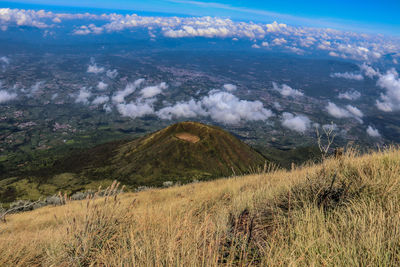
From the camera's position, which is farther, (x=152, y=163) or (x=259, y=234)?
(x=152, y=163)

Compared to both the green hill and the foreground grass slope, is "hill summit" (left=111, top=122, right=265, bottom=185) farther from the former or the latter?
the foreground grass slope

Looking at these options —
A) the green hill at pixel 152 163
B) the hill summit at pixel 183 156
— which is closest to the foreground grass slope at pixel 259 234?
the green hill at pixel 152 163

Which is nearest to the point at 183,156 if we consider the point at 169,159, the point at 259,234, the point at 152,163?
the point at 169,159

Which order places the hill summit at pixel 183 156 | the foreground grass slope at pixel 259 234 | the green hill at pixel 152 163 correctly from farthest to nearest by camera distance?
the hill summit at pixel 183 156, the green hill at pixel 152 163, the foreground grass slope at pixel 259 234

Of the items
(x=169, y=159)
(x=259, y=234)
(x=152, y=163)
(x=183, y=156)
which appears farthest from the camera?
(x=183, y=156)

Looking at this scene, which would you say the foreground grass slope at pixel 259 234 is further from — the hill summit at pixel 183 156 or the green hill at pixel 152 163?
the hill summit at pixel 183 156

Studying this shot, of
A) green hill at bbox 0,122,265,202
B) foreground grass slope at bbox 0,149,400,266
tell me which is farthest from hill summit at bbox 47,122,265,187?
foreground grass slope at bbox 0,149,400,266

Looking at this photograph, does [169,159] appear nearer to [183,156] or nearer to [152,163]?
[183,156]

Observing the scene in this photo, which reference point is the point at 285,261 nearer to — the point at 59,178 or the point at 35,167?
the point at 59,178
